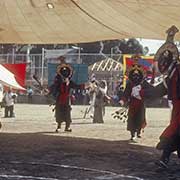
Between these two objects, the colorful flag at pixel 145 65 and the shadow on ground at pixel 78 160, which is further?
the colorful flag at pixel 145 65

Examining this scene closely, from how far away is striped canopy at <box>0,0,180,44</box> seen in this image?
1133 centimetres

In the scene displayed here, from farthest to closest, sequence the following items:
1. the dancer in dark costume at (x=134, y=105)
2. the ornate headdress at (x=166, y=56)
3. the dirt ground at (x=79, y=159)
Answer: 1. the dancer in dark costume at (x=134, y=105)
2. the ornate headdress at (x=166, y=56)
3. the dirt ground at (x=79, y=159)

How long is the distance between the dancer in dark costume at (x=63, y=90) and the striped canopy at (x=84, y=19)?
1155 mm

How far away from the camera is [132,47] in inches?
2650

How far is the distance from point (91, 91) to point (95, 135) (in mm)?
6899

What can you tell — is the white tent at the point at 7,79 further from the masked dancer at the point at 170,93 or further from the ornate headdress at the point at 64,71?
the masked dancer at the point at 170,93

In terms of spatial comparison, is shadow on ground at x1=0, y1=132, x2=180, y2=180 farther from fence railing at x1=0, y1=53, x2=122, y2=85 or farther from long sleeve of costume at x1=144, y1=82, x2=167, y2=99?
fence railing at x1=0, y1=53, x2=122, y2=85

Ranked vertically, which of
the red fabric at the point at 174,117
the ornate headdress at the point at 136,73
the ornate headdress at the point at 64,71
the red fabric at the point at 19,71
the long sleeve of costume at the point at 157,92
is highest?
the red fabric at the point at 19,71

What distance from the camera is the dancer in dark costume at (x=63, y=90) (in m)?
14.8

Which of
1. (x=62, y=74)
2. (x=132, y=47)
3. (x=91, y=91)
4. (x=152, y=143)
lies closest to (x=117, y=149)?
(x=152, y=143)

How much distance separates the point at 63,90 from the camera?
1486 cm

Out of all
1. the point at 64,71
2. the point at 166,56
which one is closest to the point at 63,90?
the point at 64,71

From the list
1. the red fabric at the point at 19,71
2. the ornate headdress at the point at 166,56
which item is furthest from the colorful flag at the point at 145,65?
the red fabric at the point at 19,71

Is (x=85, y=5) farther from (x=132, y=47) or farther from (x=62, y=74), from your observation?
(x=132, y=47)
